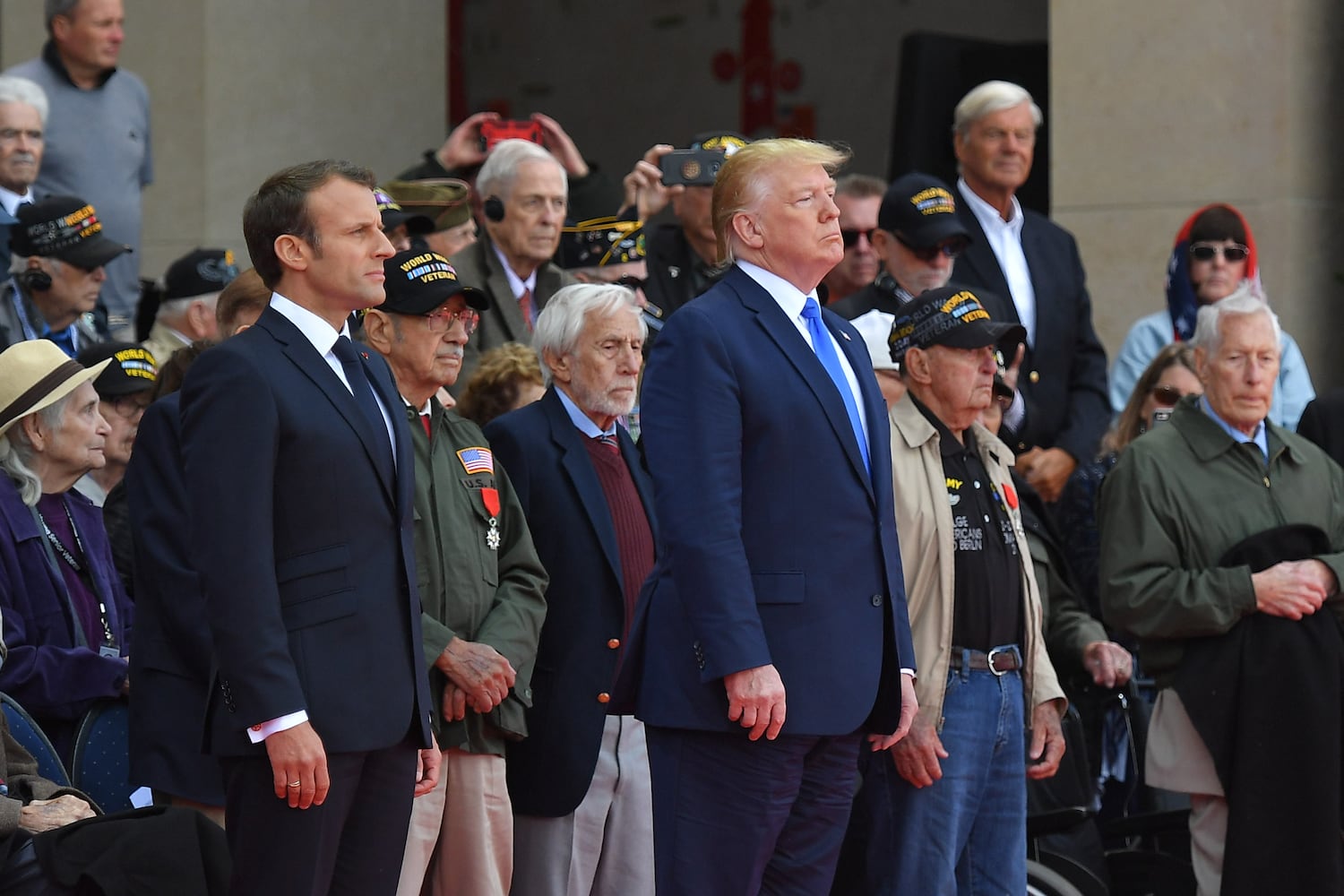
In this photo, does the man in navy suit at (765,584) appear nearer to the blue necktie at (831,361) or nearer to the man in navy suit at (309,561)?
the blue necktie at (831,361)

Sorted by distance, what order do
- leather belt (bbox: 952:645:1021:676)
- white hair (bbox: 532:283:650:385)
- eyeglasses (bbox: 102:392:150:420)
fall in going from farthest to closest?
eyeglasses (bbox: 102:392:150:420)
white hair (bbox: 532:283:650:385)
leather belt (bbox: 952:645:1021:676)

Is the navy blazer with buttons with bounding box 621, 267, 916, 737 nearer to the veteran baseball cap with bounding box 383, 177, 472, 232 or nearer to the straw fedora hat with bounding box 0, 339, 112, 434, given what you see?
the straw fedora hat with bounding box 0, 339, 112, 434

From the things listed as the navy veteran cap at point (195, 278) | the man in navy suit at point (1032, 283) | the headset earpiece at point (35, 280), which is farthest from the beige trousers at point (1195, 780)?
the headset earpiece at point (35, 280)

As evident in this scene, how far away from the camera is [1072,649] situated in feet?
20.0

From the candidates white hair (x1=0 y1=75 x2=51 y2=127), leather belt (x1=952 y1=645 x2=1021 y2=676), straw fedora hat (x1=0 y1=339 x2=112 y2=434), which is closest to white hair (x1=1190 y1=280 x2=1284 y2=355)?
leather belt (x1=952 y1=645 x2=1021 y2=676)

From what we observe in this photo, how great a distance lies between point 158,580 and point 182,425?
2.43 ft

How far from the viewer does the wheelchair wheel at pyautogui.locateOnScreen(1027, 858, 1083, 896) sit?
5.55m

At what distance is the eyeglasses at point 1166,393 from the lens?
667cm

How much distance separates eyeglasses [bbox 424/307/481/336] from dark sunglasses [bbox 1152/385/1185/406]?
2.76 meters

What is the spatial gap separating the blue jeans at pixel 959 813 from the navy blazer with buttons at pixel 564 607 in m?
0.70

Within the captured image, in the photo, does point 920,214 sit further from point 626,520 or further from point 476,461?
point 476,461

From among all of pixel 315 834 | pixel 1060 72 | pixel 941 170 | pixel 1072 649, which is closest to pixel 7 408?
pixel 315 834

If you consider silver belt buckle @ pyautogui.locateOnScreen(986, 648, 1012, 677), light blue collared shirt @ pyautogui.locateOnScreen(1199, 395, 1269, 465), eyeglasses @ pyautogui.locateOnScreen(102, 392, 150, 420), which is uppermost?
eyeglasses @ pyautogui.locateOnScreen(102, 392, 150, 420)

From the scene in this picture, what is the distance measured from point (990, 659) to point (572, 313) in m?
1.40
